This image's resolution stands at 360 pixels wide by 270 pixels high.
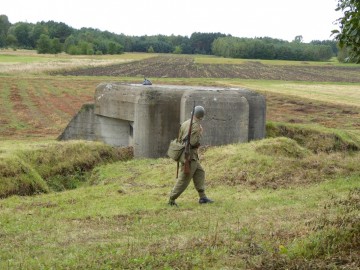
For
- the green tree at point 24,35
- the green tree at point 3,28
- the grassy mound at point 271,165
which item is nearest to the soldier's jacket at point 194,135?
the grassy mound at point 271,165

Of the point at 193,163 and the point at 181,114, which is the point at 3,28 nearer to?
A: the point at 181,114

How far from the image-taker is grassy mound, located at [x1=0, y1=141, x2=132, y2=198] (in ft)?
42.4

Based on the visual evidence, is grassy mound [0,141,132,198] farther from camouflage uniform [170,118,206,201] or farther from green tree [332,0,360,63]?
green tree [332,0,360,63]

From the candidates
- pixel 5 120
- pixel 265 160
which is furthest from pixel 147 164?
pixel 5 120

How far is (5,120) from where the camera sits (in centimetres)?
2750

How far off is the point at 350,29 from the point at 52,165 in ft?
27.9

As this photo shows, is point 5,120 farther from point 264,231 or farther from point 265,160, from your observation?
point 264,231

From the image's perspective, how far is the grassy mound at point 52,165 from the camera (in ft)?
42.4

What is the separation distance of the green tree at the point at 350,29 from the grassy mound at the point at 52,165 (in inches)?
284

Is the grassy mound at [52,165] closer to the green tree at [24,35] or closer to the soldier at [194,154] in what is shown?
the soldier at [194,154]

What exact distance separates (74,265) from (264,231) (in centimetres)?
249

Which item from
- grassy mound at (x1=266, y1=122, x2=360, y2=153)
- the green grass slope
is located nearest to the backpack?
the green grass slope

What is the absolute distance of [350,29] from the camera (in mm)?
9211

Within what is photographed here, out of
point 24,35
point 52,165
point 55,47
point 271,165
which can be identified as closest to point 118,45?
point 55,47
